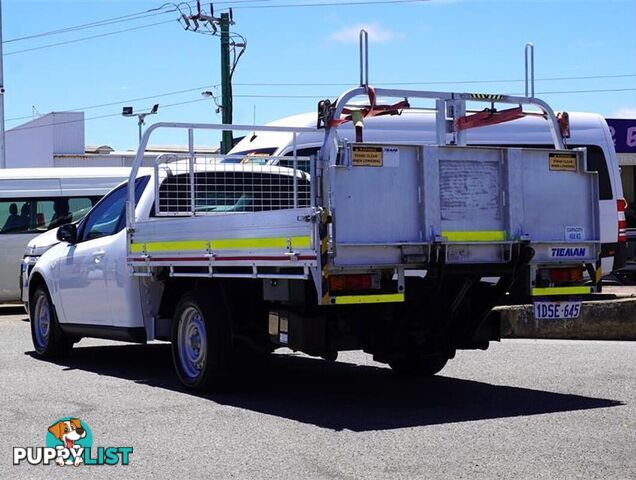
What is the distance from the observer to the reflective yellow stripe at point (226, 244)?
8.20 meters

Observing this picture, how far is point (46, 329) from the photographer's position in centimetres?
1240

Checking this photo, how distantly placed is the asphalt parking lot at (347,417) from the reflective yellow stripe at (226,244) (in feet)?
4.06

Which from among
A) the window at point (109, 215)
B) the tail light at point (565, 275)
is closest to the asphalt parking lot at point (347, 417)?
the tail light at point (565, 275)

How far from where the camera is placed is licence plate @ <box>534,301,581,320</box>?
9.12 metres

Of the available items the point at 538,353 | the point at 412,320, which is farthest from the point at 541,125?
the point at 412,320

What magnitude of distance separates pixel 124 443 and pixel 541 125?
11.5m

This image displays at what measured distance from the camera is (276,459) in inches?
278

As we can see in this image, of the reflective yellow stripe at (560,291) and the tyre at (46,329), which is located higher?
the reflective yellow stripe at (560,291)

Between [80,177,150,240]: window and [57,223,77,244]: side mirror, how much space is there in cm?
9

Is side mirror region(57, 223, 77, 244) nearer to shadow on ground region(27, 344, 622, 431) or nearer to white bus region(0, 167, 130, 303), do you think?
shadow on ground region(27, 344, 622, 431)

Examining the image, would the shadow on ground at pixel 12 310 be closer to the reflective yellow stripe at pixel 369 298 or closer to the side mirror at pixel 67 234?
the side mirror at pixel 67 234

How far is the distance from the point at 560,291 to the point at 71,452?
13.5ft

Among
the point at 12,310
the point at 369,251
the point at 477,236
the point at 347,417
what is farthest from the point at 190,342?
the point at 12,310

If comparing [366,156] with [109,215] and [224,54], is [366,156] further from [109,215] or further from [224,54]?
[224,54]
